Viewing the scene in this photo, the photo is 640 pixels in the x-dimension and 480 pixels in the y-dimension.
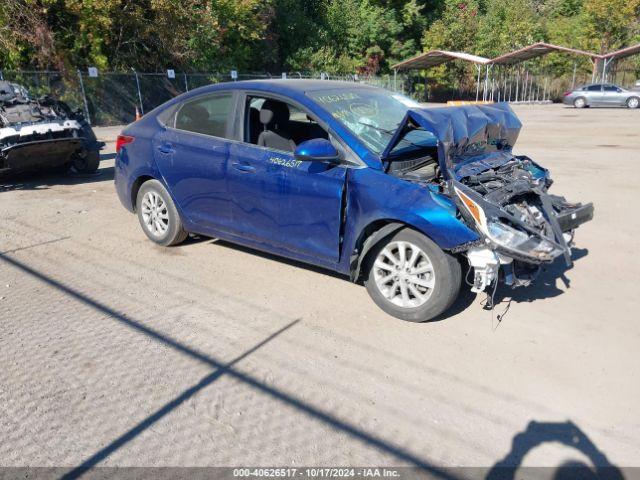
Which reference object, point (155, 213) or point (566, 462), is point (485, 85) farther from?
point (566, 462)

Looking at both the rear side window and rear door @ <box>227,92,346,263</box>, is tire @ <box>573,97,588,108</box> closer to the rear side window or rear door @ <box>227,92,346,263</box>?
the rear side window

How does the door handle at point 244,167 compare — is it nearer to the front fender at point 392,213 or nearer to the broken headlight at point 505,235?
the front fender at point 392,213

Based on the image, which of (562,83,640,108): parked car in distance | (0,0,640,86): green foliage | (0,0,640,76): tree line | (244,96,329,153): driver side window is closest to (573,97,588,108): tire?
(562,83,640,108): parked car in distance

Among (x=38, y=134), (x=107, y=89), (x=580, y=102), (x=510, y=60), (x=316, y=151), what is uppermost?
(x=510, y=60)

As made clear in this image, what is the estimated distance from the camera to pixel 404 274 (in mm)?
4414

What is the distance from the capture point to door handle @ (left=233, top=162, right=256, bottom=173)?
512cm

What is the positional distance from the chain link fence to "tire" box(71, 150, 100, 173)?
11.9 metres

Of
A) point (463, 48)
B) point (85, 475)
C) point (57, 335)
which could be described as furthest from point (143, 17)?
point (463, 48)

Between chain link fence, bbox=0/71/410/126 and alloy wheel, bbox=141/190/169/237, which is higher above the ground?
chain link fence, bbox=0/71/410/126

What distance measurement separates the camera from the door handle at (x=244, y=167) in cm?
512

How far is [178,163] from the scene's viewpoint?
5.75 meters

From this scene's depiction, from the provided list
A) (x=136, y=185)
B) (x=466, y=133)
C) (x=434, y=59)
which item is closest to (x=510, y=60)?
(x=434, y=59)

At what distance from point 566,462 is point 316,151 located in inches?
107

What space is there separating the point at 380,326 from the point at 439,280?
586 mm
